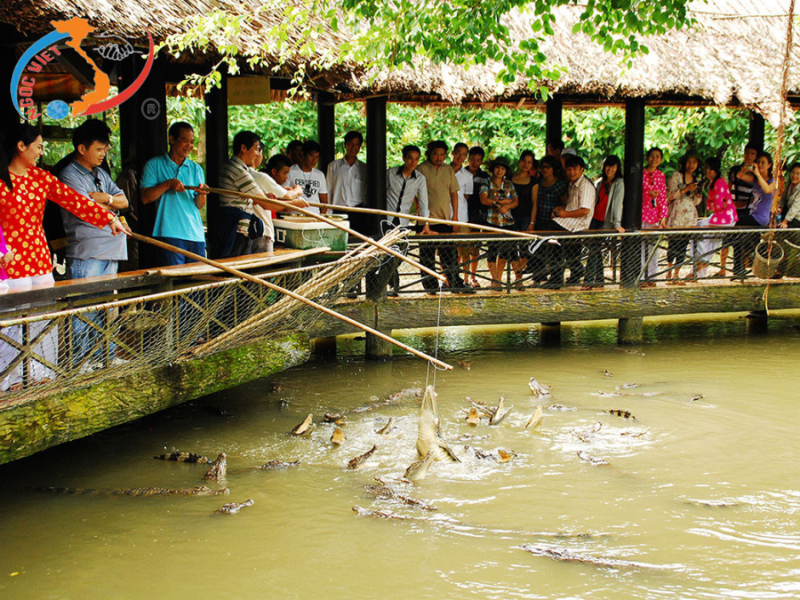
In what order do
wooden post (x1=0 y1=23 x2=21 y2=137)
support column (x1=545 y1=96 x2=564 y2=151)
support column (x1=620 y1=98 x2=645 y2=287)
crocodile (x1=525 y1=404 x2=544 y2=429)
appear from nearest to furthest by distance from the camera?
wooden post (x1=0 y1=23 x2=21 y2=137), crocodile (x1=525 y1=404 x2=544 y2=429), support column (x1=620 y1=98 x2=645 y2=287), support column (x1=545 y1=96 x2=564 y2=151)

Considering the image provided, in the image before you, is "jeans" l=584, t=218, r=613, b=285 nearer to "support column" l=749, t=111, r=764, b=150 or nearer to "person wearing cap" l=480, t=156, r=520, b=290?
"person wearing cap" l=480, t=156, r=520, b=290

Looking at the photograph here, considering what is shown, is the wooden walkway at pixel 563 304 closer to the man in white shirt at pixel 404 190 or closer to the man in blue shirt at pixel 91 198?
the man in white shirt at pixel 404 190

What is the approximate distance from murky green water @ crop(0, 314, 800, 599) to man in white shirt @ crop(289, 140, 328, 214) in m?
1.83

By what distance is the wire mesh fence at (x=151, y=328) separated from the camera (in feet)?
13.0

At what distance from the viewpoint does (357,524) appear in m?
4.38

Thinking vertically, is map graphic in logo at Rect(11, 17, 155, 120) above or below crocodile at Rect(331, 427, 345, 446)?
above

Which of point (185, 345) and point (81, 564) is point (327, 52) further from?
point (81, 564)

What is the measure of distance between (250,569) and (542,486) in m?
1.82

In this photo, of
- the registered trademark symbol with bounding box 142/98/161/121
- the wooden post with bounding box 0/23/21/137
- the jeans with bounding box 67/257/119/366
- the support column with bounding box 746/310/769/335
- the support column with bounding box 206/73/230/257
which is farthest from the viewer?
the support column with bounding box 746/310/769/335

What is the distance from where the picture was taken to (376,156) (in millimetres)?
8023

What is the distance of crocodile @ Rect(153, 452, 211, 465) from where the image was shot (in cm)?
525

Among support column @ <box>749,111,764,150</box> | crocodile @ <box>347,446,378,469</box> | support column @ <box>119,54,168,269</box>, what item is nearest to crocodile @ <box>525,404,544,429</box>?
crocodile @ <box>347,446,378,469</box>

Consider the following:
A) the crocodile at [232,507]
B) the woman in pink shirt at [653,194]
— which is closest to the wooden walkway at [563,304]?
the woman in pink shirt at [653,194]

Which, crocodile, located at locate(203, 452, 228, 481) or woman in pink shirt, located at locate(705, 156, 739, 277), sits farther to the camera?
woman in pink shirt, located at locate(705, 156, 739, 277)
